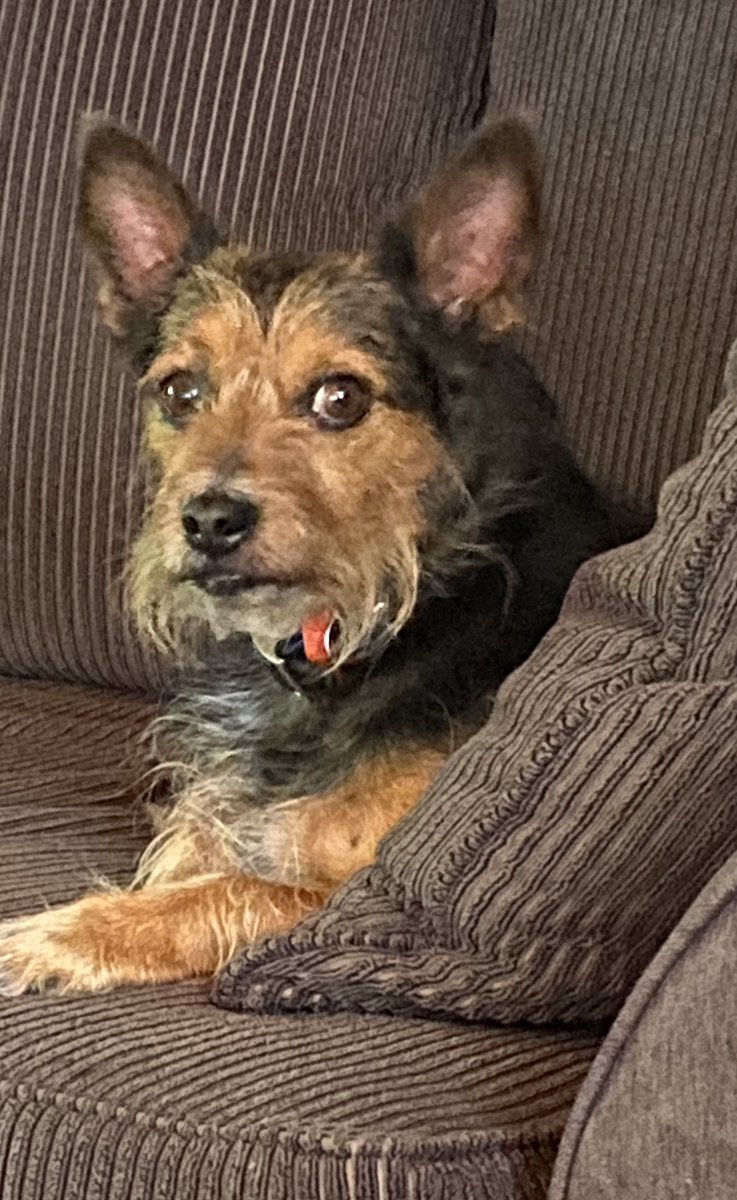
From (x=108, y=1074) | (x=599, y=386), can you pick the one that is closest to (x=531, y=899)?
(x=108, y=1074)

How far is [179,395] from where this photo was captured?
1.82 m

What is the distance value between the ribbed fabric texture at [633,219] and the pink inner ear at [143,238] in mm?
497

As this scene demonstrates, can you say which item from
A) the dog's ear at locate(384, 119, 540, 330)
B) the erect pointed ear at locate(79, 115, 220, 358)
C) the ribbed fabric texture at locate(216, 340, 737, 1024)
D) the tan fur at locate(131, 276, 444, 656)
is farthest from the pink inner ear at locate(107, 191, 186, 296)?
the ribbed fabric texture at locate(216, 340, 737, 1024)

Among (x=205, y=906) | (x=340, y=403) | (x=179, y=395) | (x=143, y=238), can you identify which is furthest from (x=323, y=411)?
(x=205, y=906)

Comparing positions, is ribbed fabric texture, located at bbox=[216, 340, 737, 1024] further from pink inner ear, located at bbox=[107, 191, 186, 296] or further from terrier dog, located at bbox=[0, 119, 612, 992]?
pink inner ear, located at bbox=[107, 191, 186, 296]

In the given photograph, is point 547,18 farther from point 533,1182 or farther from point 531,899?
point 533,1182

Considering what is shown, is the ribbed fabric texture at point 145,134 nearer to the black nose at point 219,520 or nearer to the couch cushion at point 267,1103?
the black nose at point 219,520

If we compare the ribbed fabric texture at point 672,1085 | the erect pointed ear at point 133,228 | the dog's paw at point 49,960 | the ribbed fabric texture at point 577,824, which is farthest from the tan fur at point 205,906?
the erect pointed ear at point 133,228

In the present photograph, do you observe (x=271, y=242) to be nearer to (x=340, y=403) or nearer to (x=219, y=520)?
(x=340, y=403)

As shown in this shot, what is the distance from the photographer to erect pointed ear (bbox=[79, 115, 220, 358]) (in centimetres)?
180

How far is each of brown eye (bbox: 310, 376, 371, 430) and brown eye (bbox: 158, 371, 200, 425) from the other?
0.16 m

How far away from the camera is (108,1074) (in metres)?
1.15

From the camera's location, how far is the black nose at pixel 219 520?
1.60m

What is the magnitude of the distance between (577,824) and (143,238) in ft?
3.43
